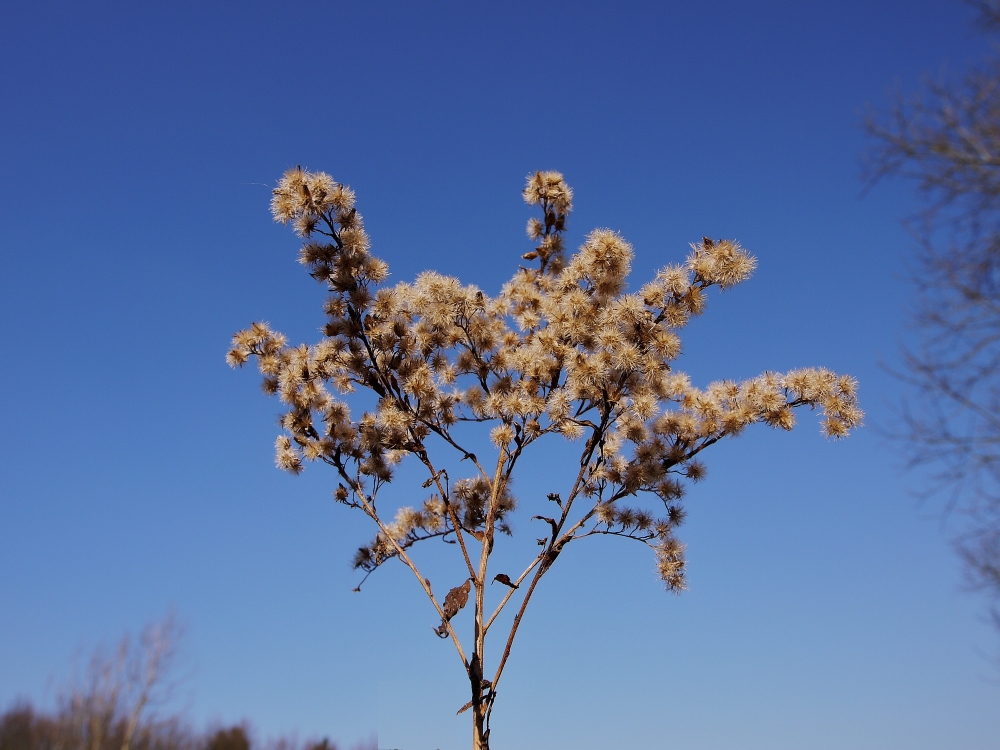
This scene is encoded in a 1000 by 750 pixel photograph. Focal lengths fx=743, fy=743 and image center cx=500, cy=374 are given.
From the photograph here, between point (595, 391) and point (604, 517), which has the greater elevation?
point (595, 391)

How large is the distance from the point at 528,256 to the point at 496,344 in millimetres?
618

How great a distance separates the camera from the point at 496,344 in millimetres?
3881

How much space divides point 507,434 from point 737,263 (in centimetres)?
133

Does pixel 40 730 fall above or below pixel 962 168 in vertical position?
above

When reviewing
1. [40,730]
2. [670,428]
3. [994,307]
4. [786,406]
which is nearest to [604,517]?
[670,428]

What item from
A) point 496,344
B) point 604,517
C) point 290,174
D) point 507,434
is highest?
point 290,174

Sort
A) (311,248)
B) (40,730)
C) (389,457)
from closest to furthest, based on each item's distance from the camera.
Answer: (311,248) → (389,457) → (40,730)

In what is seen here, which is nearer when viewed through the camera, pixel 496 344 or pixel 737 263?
pixel 737 263

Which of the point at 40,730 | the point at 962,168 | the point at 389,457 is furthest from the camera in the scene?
the point at 40,730

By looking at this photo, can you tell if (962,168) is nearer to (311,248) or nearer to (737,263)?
(737,263)

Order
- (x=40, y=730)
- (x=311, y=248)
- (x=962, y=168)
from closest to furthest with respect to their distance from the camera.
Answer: (x=962, y=168) < (x=311, y=248) < (x=40, y=730)

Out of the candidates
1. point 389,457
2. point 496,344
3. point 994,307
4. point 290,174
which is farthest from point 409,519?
point 994,307

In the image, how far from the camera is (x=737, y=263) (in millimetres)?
3398

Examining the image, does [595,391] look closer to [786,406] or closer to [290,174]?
[786,406]
